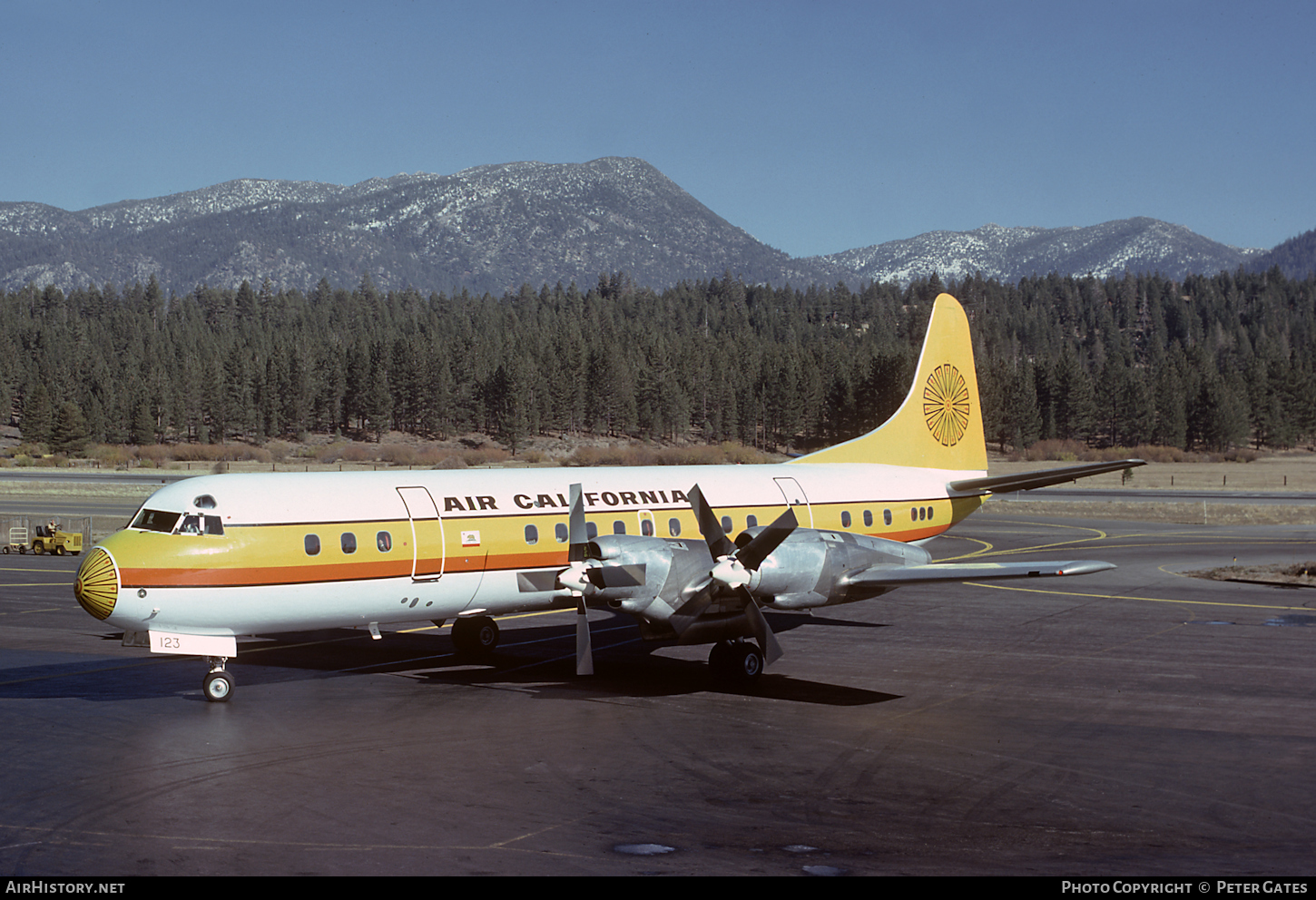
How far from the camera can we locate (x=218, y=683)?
20391 mm

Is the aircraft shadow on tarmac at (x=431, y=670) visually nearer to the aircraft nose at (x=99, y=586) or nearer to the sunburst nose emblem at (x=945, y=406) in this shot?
the aircraft nose at (x=99, y=586)

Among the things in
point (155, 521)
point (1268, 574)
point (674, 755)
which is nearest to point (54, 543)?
point (155, 521)

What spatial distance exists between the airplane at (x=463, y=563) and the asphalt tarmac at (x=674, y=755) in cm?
148

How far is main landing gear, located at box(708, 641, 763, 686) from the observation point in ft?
72.9

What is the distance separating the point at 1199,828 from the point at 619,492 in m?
14.8

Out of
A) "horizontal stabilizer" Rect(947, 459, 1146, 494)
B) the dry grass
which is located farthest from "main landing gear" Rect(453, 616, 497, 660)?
the dry grass

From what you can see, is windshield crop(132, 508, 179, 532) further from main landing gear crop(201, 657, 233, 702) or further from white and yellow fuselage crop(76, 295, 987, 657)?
main landing gear crop(201, 657, 233, 702)

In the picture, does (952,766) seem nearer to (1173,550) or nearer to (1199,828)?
(1199,828)

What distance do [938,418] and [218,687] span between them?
835 inches

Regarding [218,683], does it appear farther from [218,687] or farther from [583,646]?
[583,646]

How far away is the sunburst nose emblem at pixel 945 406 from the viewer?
32.5 m

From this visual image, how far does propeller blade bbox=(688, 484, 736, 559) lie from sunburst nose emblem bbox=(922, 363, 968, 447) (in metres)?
12.5

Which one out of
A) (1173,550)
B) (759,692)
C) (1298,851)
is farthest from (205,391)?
(1298,851)

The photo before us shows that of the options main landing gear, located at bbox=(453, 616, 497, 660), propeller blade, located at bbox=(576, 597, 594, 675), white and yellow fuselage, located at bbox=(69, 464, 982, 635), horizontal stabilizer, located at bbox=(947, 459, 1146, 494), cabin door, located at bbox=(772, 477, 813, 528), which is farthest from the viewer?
cabin door, located at bbox=(772, 477, 813, 528)
